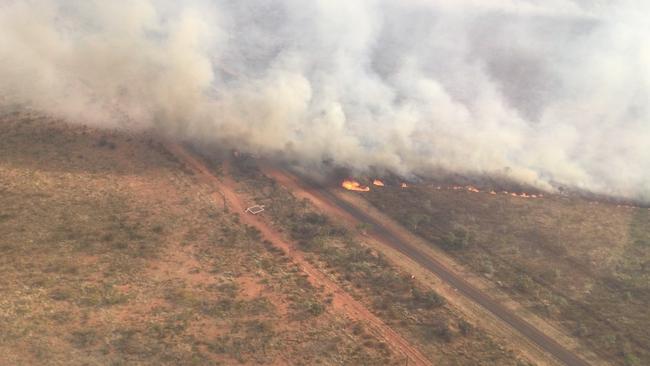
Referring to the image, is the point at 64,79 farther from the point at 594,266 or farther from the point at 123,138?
the point at 594,266

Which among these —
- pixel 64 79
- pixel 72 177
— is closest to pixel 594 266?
pixel 72 177

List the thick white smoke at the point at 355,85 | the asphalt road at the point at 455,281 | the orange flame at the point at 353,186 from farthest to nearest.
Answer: the thick white smoke at the point at 355,85 → the orange flame at the point at 353,186 → the asphalt road at the point at 455,281

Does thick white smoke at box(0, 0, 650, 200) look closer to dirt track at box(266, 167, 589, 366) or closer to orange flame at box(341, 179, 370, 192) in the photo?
orange flame at box(341, 179, 370, 192)

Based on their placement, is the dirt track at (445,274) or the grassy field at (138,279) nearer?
the grassy field at (138,279)

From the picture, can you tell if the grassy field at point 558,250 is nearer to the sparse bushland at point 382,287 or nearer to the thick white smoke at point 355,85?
the thick white smoke at point 355,85

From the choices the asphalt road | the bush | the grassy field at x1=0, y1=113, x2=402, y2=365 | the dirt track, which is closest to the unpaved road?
the grassy field at x1=0, y1=113, x2=402, y2=365

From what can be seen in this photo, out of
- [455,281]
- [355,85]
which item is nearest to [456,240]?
[455,281]

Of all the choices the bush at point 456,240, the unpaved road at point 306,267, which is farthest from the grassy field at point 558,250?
the unpaved road at point 306,267
